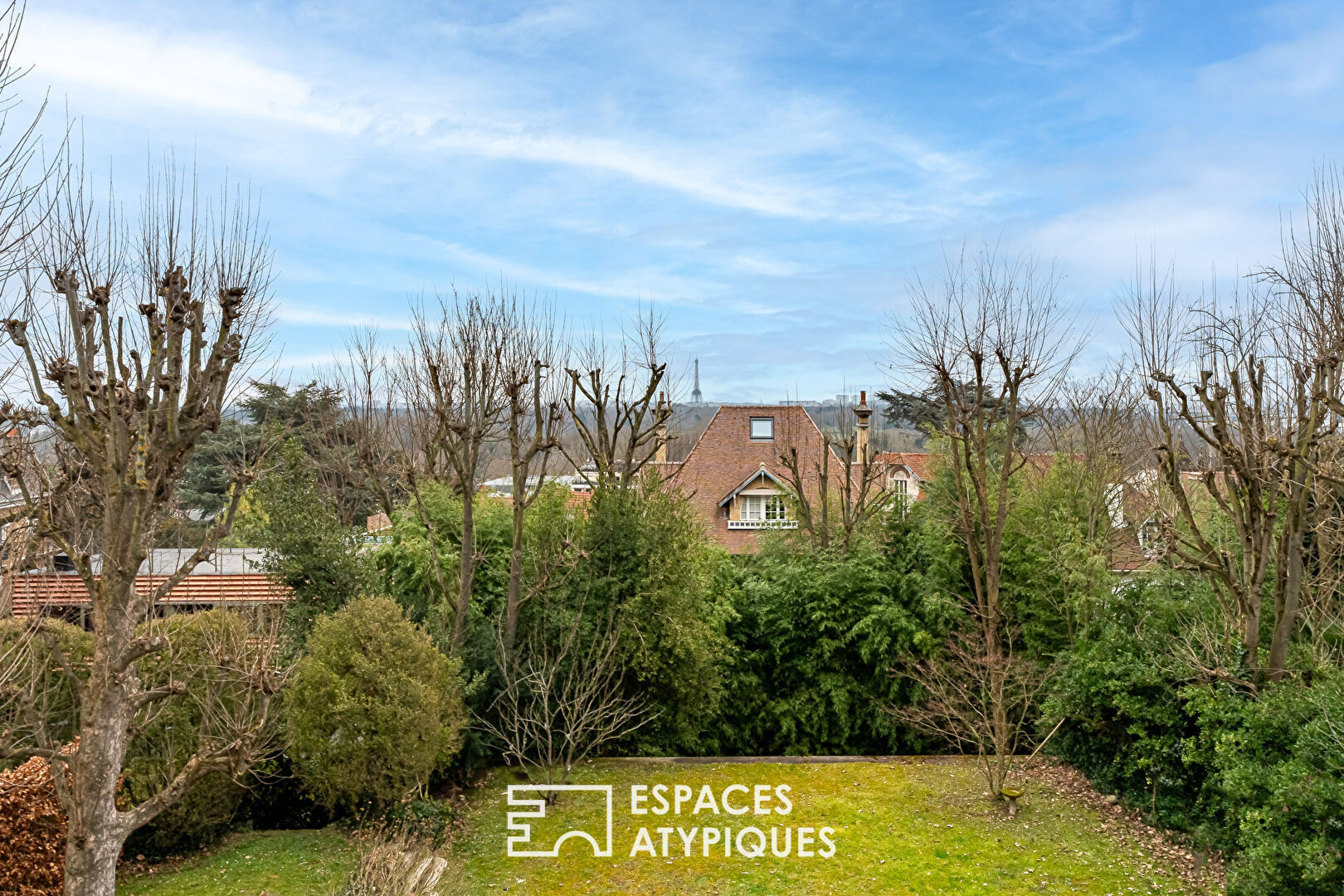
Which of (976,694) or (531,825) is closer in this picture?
(531,825)

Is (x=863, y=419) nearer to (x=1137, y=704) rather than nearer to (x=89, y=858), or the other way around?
(x=1137, y=704)

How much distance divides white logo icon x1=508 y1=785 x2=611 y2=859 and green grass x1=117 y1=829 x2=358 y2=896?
5.06ft

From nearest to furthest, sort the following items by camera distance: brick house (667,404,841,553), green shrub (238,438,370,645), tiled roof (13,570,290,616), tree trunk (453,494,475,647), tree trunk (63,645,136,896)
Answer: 1. tree trunk (63,645,136,896)
2. green shrub (238,438,370,645)
3. tree trunk (453,494,475,647)
4. tiled roof (13,570,290,616)
5. brick house (667,404,841,553)

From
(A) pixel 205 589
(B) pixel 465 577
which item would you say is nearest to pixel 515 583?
(B) pixel 465 577

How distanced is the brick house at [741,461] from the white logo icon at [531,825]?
509 inches

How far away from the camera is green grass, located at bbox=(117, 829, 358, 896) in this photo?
7262 millimetres

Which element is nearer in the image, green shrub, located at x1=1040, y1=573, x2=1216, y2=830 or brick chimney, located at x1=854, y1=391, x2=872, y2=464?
green shrub, located at x1=1040, y1=573, x2=1216, y2=830

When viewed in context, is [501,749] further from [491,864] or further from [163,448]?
[163,448]

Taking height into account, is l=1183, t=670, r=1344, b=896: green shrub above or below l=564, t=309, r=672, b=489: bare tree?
below

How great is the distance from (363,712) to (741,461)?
16.9 meters

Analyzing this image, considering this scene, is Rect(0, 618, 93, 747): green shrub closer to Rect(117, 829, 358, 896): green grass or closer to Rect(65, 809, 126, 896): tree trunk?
Rect(117, 829, 358, 896): green grass

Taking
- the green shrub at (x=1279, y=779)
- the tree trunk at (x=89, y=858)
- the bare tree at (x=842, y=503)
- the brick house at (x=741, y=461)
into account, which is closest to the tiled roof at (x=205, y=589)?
the tree trunk at (x=89, y=858)

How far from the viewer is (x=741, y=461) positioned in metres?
24.2

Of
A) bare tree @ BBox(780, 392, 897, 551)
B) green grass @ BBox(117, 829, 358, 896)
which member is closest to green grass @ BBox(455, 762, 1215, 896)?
green grass @ BBox(117, 829, 358, 896)
